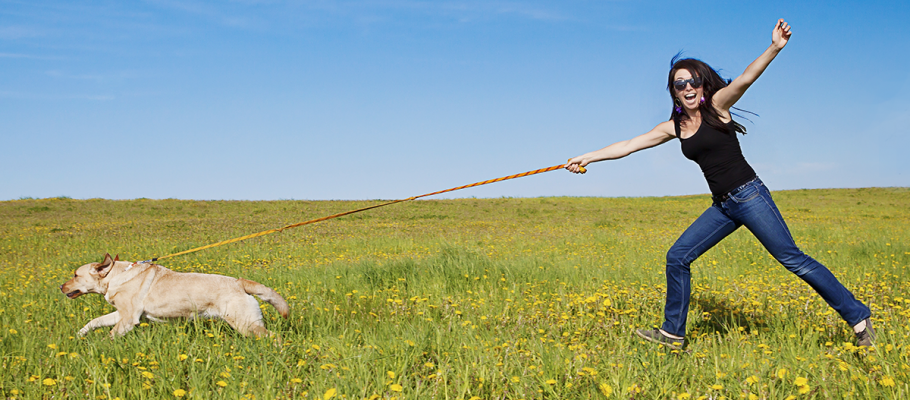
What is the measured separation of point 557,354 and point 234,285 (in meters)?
2.72

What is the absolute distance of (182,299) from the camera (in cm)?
477

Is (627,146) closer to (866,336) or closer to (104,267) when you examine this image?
(866,336)

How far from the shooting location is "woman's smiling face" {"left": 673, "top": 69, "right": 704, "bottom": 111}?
445 centimetres

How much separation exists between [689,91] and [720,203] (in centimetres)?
91

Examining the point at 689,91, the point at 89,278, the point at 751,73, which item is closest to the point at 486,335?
the point at 689,91

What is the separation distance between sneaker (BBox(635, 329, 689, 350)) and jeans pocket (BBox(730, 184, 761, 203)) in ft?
3.91

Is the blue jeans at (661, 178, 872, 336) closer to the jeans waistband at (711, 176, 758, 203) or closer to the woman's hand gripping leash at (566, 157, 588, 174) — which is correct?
the jeans waistband at (711, 176, 758, 203)

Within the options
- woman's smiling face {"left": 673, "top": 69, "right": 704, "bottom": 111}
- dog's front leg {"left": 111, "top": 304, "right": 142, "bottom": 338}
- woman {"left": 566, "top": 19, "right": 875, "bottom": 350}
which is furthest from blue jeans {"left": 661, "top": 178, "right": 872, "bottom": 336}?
dog's front leg {"left": 111, "top": 304, "right": 142, "bottom": 338}

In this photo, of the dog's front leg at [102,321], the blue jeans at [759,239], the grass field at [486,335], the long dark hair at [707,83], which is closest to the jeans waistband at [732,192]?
the blue jeans at [759,239]

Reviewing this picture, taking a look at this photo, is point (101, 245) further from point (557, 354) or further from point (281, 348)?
point (557, 354)

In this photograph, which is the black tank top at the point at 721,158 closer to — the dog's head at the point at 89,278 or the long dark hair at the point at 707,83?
the long dark hair at the point at 707,83

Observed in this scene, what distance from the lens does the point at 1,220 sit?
21172 mm

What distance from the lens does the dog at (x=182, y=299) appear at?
4.59 metres

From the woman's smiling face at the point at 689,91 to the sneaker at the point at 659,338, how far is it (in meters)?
1.84
